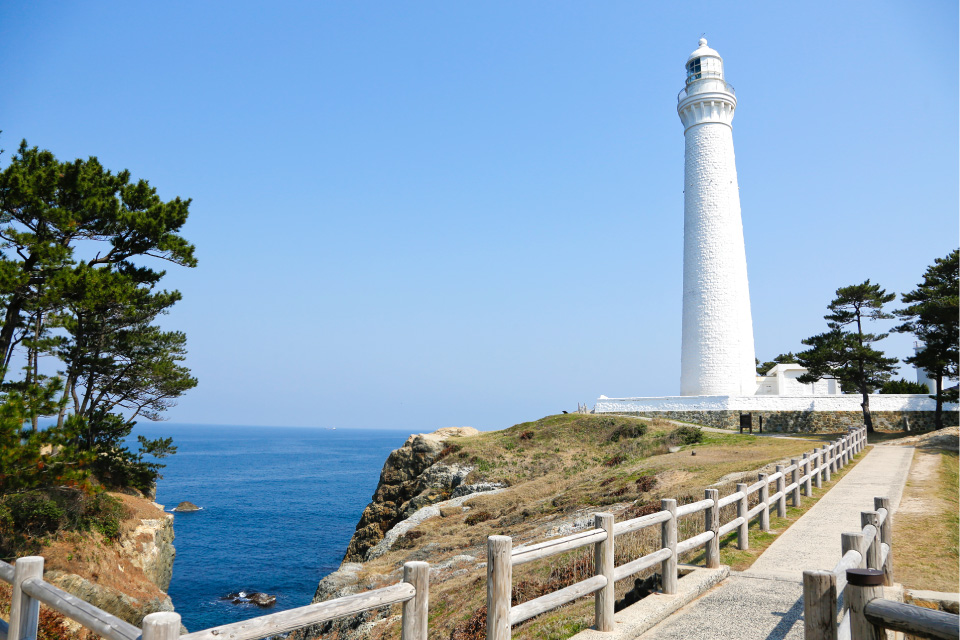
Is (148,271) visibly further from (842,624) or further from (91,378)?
(842,624)

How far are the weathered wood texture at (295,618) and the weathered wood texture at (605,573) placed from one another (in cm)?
289

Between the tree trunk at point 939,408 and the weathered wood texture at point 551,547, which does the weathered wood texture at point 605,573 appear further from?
the tree trunk at point 939,408

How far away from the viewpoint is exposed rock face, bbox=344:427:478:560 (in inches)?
1252

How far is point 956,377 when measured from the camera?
3694 centimetres

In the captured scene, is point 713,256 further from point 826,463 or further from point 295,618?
point 295,618

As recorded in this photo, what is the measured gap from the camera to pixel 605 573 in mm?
6988

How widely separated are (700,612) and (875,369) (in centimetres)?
3785

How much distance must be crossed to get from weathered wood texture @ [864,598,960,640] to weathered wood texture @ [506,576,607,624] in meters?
3.32

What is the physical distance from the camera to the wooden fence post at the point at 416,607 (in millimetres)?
5016

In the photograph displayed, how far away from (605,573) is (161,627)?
15.8 feet

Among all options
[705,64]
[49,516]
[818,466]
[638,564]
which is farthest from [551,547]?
[705,64]

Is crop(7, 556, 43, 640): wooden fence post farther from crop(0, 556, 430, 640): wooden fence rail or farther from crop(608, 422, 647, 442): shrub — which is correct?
crop(608, 422, 647, 442): shrub

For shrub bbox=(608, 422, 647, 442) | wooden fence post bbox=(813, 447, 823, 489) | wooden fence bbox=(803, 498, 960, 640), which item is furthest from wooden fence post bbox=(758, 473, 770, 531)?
shrub bbox=(608, 422, 647, 442)

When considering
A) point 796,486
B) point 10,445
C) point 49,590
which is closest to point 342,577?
point 10,445
